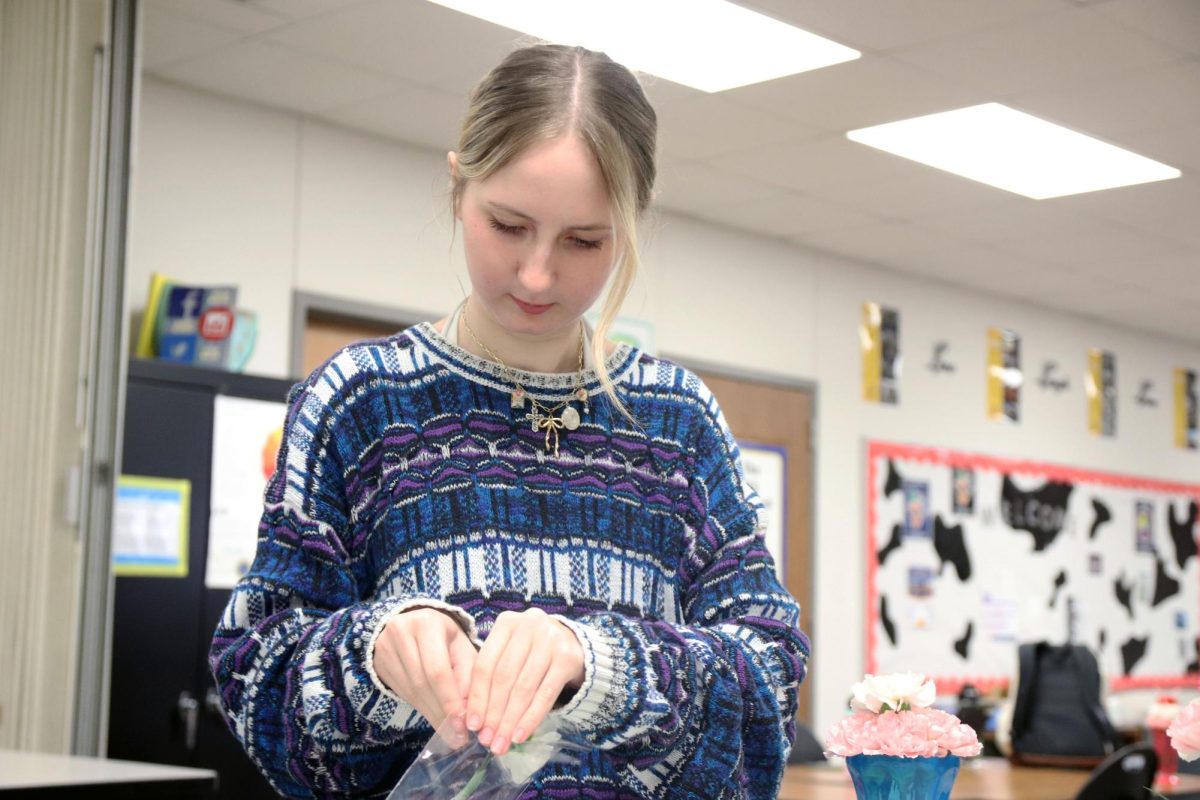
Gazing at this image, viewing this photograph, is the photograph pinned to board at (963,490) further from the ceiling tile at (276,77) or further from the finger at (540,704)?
the finger at (540,704)

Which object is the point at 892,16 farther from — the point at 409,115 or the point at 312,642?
the point at 312,642

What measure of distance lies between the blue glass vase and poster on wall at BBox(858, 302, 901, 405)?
6.02 metres

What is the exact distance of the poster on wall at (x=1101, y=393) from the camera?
8375 mm

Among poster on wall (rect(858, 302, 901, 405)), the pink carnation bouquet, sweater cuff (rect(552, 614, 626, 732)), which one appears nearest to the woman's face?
sweater cuff (rect(552, 614, 626, 732))

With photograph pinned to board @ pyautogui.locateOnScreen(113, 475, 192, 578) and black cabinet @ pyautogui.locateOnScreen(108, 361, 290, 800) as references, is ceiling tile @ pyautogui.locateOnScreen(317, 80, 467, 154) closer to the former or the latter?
black cabinet @ pyautogui.locateOnScreen(108, 361, 290, 800)

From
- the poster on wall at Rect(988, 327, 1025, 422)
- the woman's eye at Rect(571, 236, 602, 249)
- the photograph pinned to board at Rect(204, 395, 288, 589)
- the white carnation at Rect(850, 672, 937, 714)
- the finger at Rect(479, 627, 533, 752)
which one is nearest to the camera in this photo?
the finger at Rect(479, 627, 533, 752)

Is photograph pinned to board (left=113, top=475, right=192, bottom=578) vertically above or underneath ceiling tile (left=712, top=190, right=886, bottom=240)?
underneath

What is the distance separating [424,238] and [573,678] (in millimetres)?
4675

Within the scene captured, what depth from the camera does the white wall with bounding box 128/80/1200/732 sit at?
478 centimetres

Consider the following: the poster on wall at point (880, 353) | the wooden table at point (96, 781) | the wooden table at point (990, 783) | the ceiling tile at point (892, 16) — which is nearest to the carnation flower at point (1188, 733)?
the wooden table at point (96, 781)

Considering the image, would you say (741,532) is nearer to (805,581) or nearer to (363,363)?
(363,363)

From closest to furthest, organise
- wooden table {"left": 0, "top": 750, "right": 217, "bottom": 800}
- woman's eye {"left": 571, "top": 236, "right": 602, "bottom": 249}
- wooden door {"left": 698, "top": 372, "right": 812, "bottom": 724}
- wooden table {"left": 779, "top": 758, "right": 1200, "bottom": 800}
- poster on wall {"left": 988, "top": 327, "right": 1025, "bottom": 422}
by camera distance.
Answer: woman's eye {"left": 571, "top": 236, "right": 602, "bottom": 249}, wooden table {"left": 0, "top": 750, "right": 217, "bottom": 800}, wooden table {"left": 779, "top": 758, "right": 1200, "bottom": 800}, wooden door {"left": 698, "top": 372, "right": 812, "bottom": 724}, poster on wall {"left": 988, "top": 327, "right": 1025, "bottom": 422}

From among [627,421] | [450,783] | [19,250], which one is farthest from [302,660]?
[19,250]

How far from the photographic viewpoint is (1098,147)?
5227 millimetres
